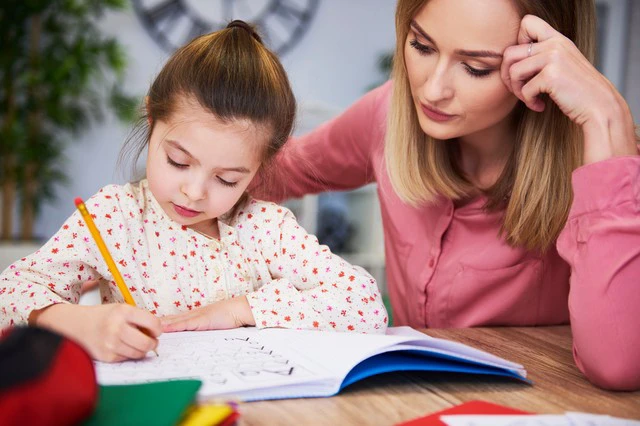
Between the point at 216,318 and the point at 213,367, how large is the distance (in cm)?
24

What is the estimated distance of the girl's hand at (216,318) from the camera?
97 centimetres

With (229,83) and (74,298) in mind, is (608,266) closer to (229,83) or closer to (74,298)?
(229,83)

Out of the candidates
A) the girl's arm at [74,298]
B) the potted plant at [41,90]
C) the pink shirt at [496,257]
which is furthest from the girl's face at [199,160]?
the potted plant at [41,90]

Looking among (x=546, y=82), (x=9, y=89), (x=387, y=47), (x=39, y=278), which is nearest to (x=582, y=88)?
(x=546, y=82)

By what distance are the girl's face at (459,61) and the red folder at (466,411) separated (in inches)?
22.0

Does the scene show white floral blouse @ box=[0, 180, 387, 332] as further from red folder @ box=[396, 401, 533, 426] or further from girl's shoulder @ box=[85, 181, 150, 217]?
red folder @ box=[396, 401, 533, 426]

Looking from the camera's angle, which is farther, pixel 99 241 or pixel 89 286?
pixel 89 286

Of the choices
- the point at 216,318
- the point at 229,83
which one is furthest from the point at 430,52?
the point at 216,318

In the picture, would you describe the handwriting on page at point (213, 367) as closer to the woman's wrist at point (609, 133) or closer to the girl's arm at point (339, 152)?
the woman's wrist at point (609, 133)

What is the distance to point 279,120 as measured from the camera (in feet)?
3.78

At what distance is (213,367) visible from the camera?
2.48 ft

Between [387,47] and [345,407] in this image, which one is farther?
[387,47]

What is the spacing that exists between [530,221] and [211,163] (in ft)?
1.87

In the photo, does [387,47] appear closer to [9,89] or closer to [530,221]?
[9,89]
